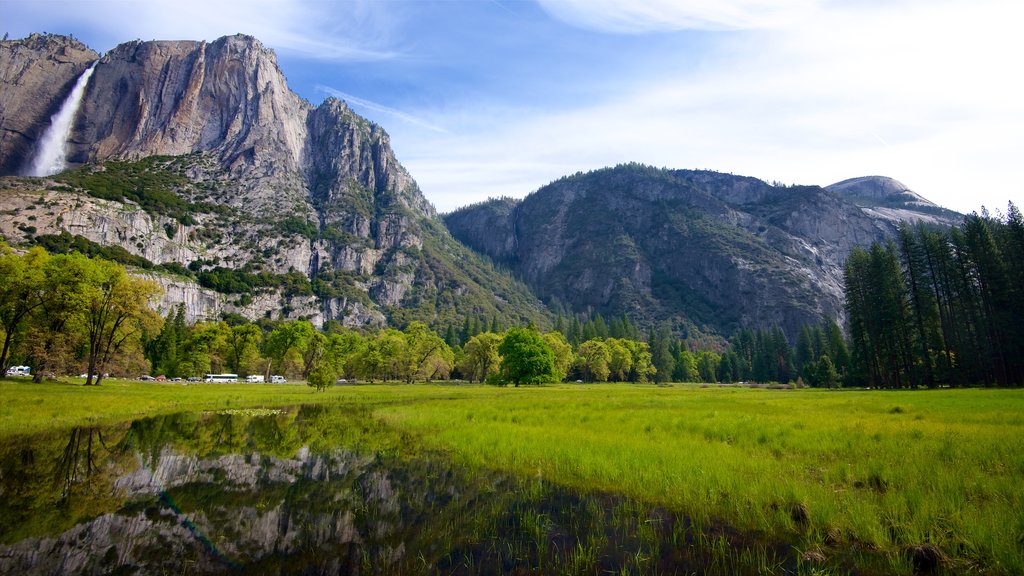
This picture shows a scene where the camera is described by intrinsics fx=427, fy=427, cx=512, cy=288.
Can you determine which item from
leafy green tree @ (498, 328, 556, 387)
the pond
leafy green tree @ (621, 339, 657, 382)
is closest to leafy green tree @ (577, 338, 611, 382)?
leafy green tree @ (621, 339, 657, 382)

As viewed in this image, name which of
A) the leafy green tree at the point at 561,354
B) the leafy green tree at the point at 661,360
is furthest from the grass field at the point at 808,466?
the leafy green tree at the point at 661,360

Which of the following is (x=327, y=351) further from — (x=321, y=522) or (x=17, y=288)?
(x=321, y=522)

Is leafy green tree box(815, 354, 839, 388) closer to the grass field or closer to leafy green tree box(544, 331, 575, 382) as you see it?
leafy green tree box(544, 331, 575, 382)

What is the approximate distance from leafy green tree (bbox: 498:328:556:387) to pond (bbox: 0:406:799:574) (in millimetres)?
62835

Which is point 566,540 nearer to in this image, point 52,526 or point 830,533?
point 830,533

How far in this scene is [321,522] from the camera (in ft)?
30.6

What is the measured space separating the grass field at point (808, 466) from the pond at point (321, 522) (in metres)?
1.21

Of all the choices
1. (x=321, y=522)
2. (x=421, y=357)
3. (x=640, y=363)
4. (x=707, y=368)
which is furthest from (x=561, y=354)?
(x=321, y=522)

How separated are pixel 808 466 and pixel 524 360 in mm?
66431

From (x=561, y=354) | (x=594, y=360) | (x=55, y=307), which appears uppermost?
(x=55, y=307)

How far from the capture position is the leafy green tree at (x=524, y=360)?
78.4m

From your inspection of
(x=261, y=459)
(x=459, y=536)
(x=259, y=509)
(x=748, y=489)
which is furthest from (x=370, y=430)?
(x=748, y=489)

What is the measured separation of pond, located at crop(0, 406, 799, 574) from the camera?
23.6ft

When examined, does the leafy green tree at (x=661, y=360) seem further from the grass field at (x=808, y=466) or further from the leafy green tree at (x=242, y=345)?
the grass field at (x=808, y=466)
